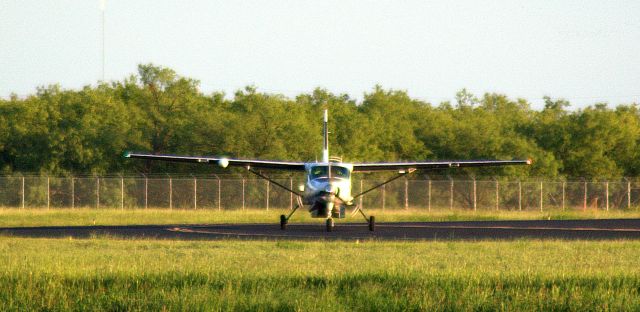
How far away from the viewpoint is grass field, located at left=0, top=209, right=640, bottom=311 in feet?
45.2

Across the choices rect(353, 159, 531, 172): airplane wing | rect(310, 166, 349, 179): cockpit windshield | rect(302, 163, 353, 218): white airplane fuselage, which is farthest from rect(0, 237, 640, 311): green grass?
rect(353, 159, 531, 172): airplane wing

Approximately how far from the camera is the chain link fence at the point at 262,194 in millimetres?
59062

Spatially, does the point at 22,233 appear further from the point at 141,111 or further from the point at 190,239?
the point at 141,111

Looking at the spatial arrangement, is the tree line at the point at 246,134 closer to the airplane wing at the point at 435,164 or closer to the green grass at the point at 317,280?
the airplane wing at the point at 435,164

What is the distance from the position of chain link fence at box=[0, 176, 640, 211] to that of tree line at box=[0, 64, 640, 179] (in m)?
4.13

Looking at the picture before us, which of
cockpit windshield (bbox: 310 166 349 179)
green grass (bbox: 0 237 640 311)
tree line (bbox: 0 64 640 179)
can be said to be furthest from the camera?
tree line (bbox: 0 64 640 179)

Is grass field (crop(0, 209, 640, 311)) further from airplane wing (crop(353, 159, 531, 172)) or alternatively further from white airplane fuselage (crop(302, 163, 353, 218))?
airplane wing (crop(353, 159, 531, 172))

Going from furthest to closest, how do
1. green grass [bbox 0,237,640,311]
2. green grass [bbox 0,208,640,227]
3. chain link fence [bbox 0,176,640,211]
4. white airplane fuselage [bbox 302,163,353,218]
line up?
chain link fence [bbox 0,176,640,211], green grass [bbox 0,208,640,227], white airplane fuselage [bbox 302,163,353,218], green grass [bbox 0,237,640,311]

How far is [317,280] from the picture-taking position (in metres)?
16.3

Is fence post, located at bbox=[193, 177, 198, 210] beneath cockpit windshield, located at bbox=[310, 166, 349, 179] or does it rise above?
beneath

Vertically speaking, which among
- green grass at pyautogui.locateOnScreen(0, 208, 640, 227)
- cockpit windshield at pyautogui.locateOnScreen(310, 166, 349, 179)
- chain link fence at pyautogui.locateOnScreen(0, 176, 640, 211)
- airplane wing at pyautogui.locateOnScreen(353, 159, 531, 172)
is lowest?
green grass at pyautogui.locateOnScreen(0, 208, 640, 227)

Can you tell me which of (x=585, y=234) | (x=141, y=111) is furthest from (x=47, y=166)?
(x=585, y=234)

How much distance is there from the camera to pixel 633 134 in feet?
254

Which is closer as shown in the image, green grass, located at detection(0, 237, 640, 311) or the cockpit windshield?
green grass, located at detection(0, 237, 640, 311)
